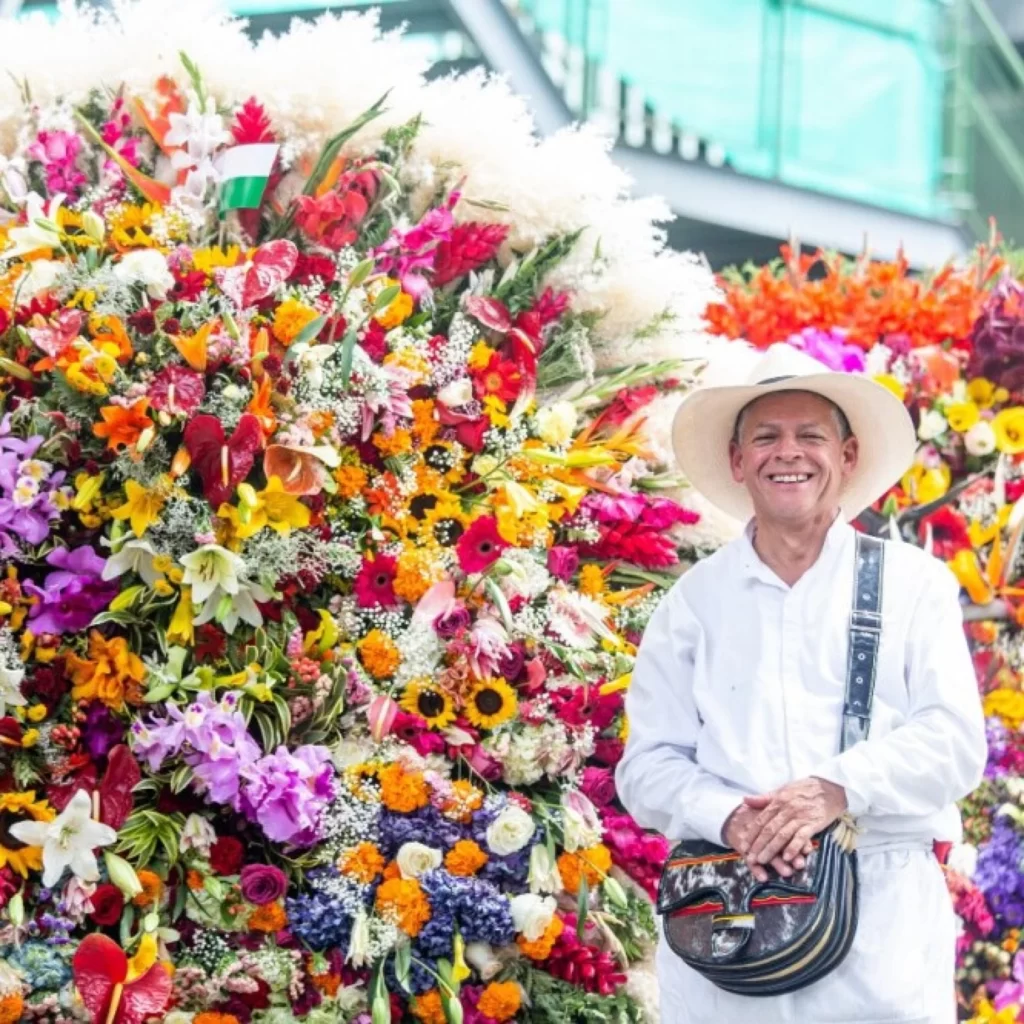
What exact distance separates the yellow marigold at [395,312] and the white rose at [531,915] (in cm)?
118

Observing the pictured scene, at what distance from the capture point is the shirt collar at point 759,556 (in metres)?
2.81

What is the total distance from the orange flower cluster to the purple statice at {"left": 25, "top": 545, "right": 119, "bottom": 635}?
2.12m

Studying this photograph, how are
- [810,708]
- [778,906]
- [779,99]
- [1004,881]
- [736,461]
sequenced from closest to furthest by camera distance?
[778,906]
[810,708]
[736,461]
[1004,881]
[779,99]

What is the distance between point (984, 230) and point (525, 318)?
6.35 metres

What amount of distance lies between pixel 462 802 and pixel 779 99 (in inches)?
233

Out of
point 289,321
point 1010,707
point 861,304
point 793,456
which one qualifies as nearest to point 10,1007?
point 289,321

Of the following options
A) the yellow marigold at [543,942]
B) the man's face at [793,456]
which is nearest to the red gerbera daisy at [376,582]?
the yellow marigold at [543,942]

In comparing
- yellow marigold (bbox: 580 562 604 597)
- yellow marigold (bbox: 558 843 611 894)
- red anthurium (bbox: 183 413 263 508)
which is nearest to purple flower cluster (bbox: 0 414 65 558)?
red anthurium (bbox: 183 413 263 508)

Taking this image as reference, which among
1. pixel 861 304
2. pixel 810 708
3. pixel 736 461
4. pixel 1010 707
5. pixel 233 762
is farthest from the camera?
pixel 861 304

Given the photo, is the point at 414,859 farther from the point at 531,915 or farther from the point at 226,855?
the point at 226,855

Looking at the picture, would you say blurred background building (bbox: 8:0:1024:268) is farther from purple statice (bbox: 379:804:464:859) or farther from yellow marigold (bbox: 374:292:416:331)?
purple statice (bbox: 379:804:464:859)

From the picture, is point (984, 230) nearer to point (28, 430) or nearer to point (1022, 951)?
point (1022, 951)

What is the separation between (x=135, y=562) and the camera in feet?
11.3

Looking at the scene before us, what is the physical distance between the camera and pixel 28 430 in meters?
3.49
